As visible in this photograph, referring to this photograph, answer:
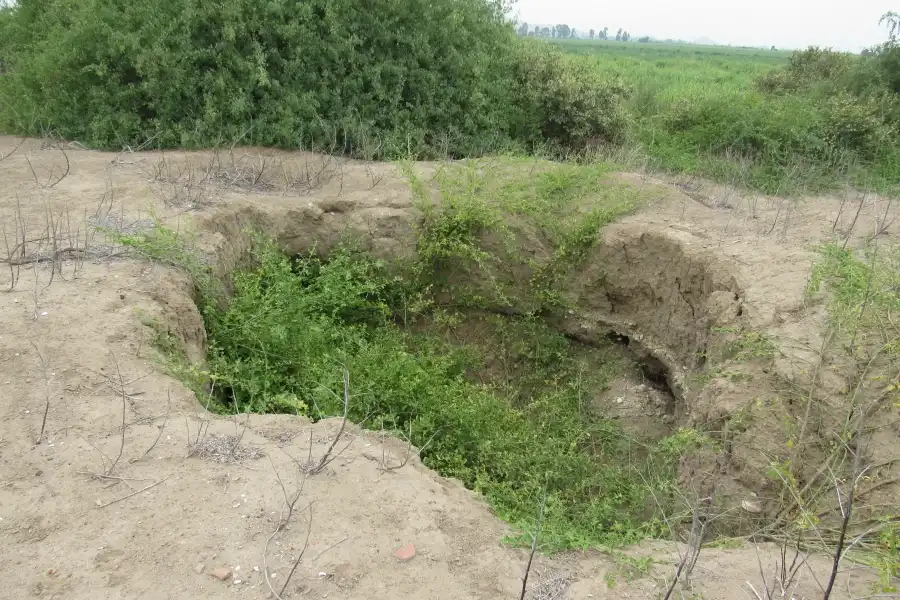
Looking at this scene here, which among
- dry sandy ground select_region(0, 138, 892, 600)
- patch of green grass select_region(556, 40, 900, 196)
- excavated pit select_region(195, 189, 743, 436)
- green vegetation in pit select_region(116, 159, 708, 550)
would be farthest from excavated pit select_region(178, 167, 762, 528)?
patch of green grass select_region(556, 40, 900, 196)

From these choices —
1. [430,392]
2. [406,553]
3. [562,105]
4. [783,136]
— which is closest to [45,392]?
[406,553]

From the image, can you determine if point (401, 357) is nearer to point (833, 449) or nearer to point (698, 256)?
point (698, 256)

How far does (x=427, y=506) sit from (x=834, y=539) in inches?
70.7

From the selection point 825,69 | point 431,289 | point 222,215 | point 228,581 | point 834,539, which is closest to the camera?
point 228,581

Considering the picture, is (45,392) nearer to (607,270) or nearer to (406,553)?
(406,553)

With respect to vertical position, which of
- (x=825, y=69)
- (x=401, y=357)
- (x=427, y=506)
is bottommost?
(x=401, y=357)

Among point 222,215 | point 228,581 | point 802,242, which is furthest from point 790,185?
point 228,581

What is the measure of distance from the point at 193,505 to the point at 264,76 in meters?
5.68

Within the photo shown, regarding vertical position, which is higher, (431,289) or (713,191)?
(713,191)

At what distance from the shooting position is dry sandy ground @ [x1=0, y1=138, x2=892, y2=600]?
2.29m

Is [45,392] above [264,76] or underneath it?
underneath

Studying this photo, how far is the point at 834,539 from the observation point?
2.73 metres

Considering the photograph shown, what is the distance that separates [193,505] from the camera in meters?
2.57

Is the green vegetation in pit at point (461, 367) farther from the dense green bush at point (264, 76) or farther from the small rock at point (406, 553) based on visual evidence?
the dense green bush at point (264, 76)
